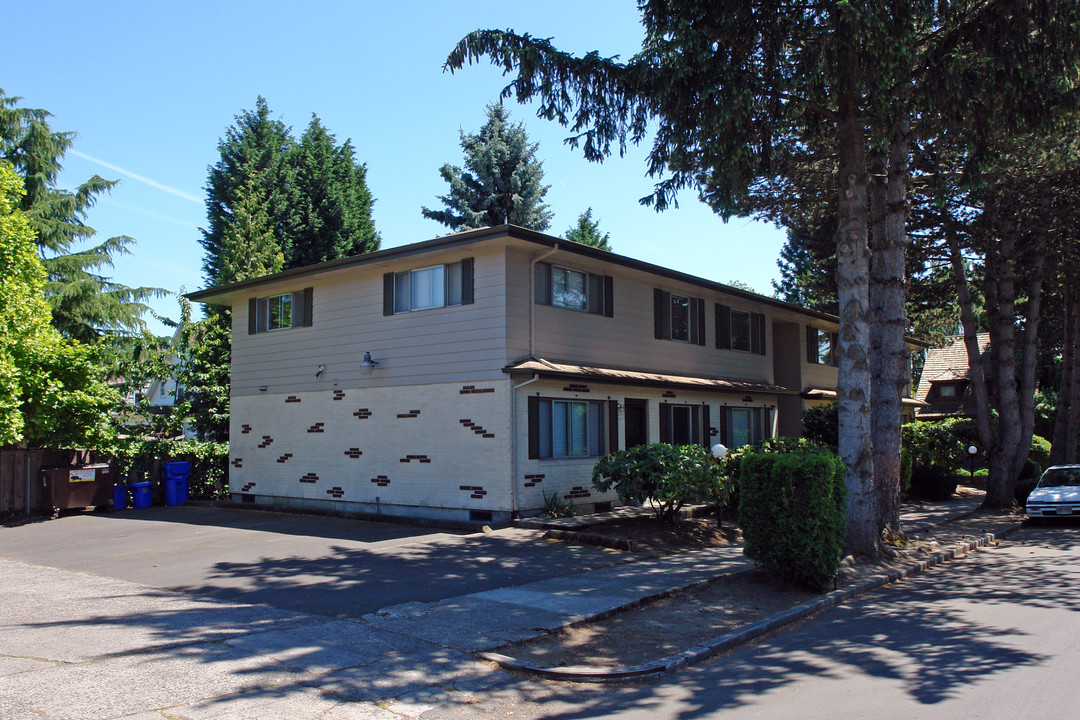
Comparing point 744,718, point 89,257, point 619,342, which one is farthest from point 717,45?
point 89,257

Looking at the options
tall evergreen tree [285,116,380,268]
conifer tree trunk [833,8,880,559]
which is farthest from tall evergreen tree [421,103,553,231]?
conifer tree trunk [833,8,880,559]

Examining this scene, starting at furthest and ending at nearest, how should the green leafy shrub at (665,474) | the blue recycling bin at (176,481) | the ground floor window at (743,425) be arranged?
the ground floor window at (743,425), the blue recycling bin at (176,481), the green leafy shrub at (665,474)

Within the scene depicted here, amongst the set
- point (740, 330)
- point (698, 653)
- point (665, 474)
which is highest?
point (740, 330)

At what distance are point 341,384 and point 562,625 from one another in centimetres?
1141

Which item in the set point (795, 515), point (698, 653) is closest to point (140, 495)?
point (795, 515)

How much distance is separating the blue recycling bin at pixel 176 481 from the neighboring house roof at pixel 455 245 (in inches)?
180

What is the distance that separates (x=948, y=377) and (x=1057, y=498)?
107 feet

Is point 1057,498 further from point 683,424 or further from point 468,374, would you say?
point 468,374

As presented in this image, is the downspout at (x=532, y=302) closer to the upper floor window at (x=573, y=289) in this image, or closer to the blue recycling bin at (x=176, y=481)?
the upper floor window at (x=573, y=289)

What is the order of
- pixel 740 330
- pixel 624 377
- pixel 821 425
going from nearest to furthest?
pixel 624 377
pixel 740 330
pixel 821 425

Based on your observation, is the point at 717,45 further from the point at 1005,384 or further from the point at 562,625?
Answer: the point at 1005,384

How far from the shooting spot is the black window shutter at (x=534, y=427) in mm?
15227

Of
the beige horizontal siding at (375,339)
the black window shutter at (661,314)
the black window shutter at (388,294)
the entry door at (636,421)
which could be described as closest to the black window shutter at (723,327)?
the black window shutter at (661,314)

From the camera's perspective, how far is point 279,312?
20000mm
